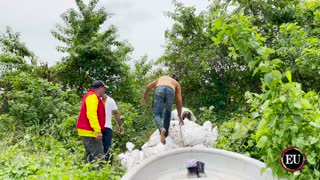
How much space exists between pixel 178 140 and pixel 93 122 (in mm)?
2114

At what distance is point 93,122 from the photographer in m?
5.33

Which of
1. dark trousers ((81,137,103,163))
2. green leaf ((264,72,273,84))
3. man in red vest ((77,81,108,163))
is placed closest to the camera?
green leaf ((264,72,273,84))

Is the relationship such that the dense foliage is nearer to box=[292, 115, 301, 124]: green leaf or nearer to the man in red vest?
the man in red vest

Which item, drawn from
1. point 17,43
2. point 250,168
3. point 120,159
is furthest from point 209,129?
point 17,43

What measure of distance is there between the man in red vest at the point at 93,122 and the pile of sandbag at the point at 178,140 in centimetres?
110

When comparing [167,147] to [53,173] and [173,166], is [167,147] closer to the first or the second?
[173,166]

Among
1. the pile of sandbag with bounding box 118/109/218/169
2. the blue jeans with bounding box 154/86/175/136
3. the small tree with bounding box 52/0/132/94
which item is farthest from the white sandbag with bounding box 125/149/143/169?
the small tree with bounding box 52/0/132/94

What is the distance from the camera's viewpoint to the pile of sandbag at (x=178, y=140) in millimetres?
6645

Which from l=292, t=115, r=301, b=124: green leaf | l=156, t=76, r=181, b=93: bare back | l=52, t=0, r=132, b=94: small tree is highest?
l=52, t=0, r=132, b=94: small tree

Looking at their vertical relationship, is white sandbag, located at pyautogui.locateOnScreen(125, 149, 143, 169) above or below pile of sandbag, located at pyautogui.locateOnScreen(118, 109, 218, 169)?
below

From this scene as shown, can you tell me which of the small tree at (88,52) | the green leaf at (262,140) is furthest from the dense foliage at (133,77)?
the green leaf at (262,140)

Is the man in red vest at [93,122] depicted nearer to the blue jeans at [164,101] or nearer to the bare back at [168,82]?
the blue jeans at [164,101]

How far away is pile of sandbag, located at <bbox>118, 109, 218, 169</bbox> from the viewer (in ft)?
21.8

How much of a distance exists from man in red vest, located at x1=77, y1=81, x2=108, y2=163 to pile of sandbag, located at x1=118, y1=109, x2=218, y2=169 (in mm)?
1100
